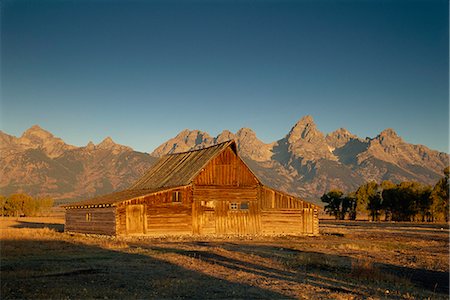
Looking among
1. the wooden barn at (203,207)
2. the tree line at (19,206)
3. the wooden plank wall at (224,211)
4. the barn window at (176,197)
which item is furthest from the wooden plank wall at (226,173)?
the tree line at (19,206)

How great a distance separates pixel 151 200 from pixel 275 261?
62.3ft

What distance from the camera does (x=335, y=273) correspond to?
71.1ft

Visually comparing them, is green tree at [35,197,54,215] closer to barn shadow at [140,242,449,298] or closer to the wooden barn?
the wooden barn

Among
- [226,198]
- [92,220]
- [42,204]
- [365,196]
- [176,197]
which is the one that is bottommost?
[42,204]

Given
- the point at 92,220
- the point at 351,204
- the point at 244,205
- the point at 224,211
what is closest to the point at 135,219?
the point at 92,220

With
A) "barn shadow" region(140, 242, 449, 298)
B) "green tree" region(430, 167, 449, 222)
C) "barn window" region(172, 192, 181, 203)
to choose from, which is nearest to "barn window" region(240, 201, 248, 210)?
"barn window" region(172, 192, 181, 203)

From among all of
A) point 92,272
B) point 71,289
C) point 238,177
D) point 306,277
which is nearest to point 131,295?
point 71,289

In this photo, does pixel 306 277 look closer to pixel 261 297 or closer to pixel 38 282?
pixel 261 297

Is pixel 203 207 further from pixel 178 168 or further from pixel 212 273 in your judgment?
pixel 212 273

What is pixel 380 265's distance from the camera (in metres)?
25.2

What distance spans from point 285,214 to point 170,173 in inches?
492

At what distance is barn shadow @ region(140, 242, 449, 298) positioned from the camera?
1886 centimetres

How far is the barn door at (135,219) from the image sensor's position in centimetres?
4053

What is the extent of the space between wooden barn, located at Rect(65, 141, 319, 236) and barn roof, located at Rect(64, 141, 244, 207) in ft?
0.32
